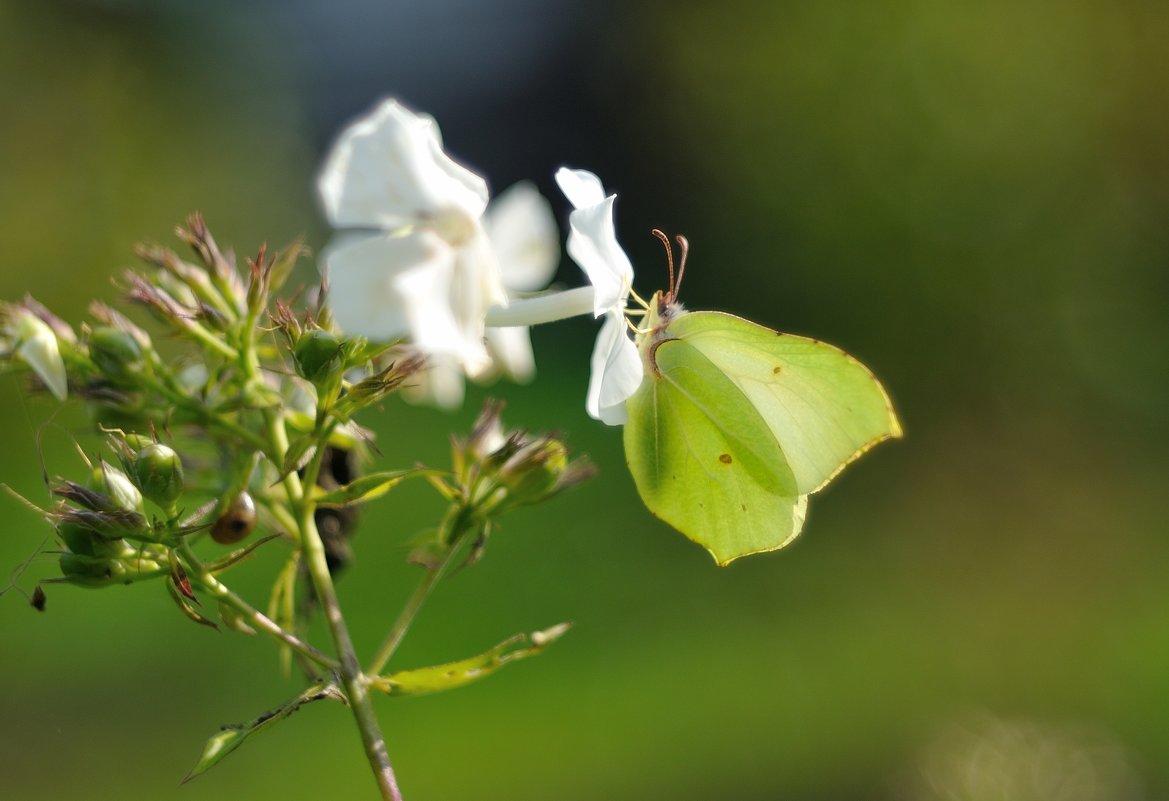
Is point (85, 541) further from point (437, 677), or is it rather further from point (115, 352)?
point (437, 677)

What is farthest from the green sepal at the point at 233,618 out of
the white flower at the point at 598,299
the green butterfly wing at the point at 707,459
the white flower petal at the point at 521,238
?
the white flower petal at the point at 521,238

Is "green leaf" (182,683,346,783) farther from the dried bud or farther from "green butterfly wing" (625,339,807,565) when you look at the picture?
"green butterfly wing" (625,339,807,565)

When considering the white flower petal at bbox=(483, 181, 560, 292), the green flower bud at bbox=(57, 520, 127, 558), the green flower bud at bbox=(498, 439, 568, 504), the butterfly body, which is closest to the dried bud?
the green flower bud at bbox=(498, 439, 568, 504)

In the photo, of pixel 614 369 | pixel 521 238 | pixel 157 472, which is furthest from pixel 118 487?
pixel 521 238

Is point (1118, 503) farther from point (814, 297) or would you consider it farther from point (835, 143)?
point (835, 143)

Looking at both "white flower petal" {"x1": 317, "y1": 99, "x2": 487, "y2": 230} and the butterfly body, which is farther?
the butterfly body
